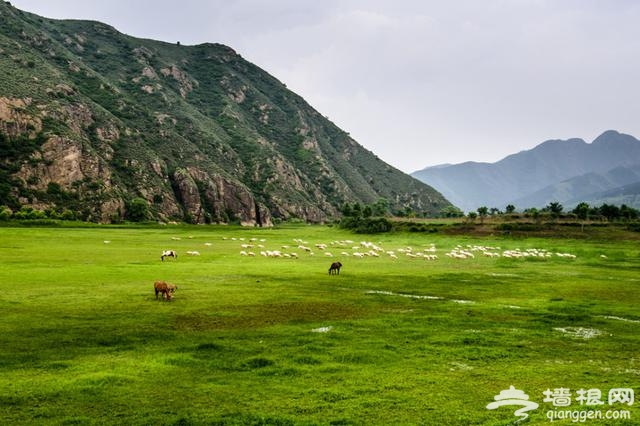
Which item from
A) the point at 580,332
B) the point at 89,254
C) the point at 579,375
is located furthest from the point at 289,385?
the point at 89,254

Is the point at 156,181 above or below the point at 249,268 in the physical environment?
above

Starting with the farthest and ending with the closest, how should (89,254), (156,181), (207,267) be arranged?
1. (156,181)
2. (89,254)
3. (207,267)

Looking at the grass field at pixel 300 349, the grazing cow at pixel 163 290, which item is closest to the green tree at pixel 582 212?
the grass field at pixel 300 349

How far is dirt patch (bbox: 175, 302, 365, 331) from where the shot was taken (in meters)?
19.3

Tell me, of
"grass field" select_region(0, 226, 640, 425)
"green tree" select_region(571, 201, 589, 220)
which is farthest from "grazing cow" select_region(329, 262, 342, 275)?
"green tree" select_region(571, 201, 589, 220)

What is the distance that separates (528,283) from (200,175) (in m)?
172

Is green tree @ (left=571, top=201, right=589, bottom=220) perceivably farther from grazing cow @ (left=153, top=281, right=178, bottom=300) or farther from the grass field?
grazing cow @ (left=153, top=281, right=178, bottom=300)

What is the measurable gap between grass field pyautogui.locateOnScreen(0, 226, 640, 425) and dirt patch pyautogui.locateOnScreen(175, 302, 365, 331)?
101 millimetres

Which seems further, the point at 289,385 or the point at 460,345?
the point at 460,345

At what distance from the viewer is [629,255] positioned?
62.8 metres

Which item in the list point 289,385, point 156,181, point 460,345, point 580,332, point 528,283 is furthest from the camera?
point 156,181

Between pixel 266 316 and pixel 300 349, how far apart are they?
17.9ft

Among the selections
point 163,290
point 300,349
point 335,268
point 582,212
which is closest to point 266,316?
point 300,349

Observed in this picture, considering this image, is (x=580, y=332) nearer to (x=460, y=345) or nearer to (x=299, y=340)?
(x=460, y=345)
